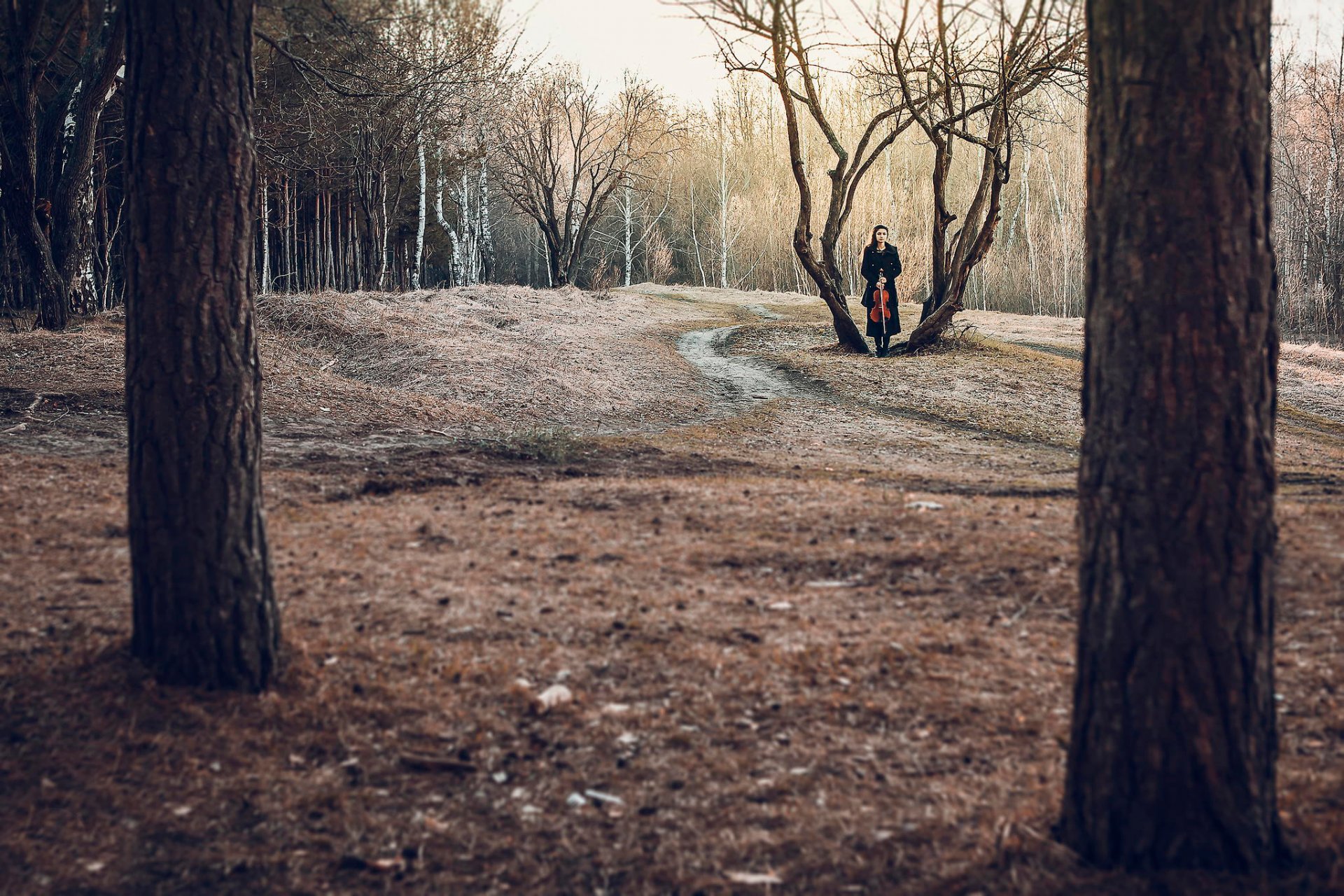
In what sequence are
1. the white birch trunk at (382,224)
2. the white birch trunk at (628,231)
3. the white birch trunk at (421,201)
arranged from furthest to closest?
the white birch trunk at (628,231), the white birch trunk at (421,201), the white birch trunk at (382,224)

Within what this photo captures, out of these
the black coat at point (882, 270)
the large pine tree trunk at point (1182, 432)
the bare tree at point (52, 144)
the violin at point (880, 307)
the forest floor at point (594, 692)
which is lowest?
the forest floor at point (594, 692)

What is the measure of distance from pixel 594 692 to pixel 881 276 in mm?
13183

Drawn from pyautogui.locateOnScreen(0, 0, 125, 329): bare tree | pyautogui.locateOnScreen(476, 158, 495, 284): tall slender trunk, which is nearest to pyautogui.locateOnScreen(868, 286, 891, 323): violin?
pyautogui.locateOnScreen(0, 0, 125, 329): bare tree

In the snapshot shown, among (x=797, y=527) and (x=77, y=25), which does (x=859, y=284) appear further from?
(x=797, y=527)

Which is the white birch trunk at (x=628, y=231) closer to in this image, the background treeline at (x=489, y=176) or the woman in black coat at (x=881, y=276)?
the background treeline at (x=489, y=176)

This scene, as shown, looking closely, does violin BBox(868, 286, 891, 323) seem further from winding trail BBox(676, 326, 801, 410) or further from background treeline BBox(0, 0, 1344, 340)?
background treeline BBox(0, 0, 1344, 340)

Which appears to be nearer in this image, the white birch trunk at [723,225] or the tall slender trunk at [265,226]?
the tall slender trunk at [265,226]

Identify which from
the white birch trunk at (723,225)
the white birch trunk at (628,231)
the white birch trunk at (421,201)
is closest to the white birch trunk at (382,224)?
the white birch trunk at (421,201)

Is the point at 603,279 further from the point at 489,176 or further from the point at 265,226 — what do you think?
the point at 265,226

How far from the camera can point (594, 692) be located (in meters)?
4.38

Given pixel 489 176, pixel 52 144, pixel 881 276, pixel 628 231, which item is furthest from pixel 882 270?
pixel 628 231

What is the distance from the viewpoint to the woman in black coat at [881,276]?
15930 mm

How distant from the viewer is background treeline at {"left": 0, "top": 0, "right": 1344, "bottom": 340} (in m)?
13.3

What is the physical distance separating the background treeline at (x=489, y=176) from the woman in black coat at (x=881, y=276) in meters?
4.26
